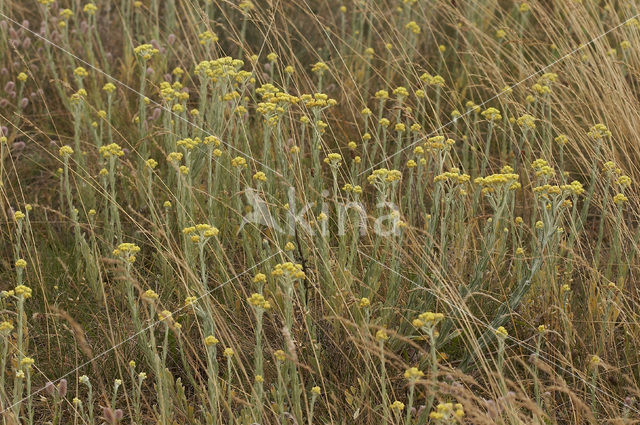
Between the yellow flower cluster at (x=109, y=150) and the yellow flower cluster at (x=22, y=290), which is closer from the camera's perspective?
the yellow flower cluster at (x=22, y=290)

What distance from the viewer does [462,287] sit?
293 centimetres

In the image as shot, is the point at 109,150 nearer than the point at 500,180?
No

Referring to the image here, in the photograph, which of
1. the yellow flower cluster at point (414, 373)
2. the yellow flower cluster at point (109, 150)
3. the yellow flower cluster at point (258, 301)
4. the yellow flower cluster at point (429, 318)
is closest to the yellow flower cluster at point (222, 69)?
the yellow flower cluster at point (109, 150)

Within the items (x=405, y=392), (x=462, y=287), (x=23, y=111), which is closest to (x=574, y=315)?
(x=462, y=287)

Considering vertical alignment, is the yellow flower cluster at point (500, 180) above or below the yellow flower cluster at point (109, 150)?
below

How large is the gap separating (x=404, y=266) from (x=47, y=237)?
149 cm

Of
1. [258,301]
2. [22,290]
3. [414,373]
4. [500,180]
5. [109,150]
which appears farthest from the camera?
[109,150]

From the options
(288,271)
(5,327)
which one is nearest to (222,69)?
(288,271)

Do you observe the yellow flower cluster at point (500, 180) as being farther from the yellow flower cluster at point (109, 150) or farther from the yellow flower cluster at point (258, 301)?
the yellow flower cluster at point (109, 150)

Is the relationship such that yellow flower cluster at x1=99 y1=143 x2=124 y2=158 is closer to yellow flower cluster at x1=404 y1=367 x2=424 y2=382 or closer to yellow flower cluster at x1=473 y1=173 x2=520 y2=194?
yellow flower cluster at x1=473 y1=173 x2=520 y2=194

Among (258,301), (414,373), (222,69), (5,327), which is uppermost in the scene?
(222,69)

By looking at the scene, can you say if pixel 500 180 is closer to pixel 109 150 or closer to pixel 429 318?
pixel 429 318

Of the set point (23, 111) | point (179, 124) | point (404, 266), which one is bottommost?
point (404, 266)

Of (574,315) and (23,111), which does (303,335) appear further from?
(23,111)
